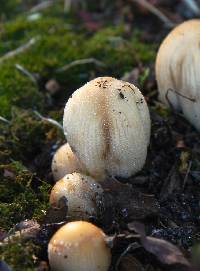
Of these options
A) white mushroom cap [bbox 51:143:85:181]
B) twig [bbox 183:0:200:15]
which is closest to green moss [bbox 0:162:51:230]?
white mushroom cap [bbox 51:143:85:181]

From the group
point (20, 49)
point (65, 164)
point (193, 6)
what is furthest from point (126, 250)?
point (193, 6)

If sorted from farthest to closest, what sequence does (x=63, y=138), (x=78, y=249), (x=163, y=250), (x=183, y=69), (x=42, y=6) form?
(x=42, y=6)
(x=63, y=138)
(x=183, y=69)
(x=163, y=250)
(x=78, y=249)

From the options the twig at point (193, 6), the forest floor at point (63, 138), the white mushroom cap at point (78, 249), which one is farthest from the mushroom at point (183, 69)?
the twig at point (193, 6)

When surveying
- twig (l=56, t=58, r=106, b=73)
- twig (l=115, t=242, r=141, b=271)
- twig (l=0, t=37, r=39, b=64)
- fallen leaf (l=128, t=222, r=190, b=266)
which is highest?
fallen leaf (l=128, t=222, r=190, b=266)

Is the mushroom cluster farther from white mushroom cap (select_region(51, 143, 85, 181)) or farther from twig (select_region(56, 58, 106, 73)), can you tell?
twig (select_region(56, 58, 106, 73))

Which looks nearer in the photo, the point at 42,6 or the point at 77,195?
the point at 77,195

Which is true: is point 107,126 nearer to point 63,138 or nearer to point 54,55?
point 63,138

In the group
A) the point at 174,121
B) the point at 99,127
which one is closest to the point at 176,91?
the point at 174,121
